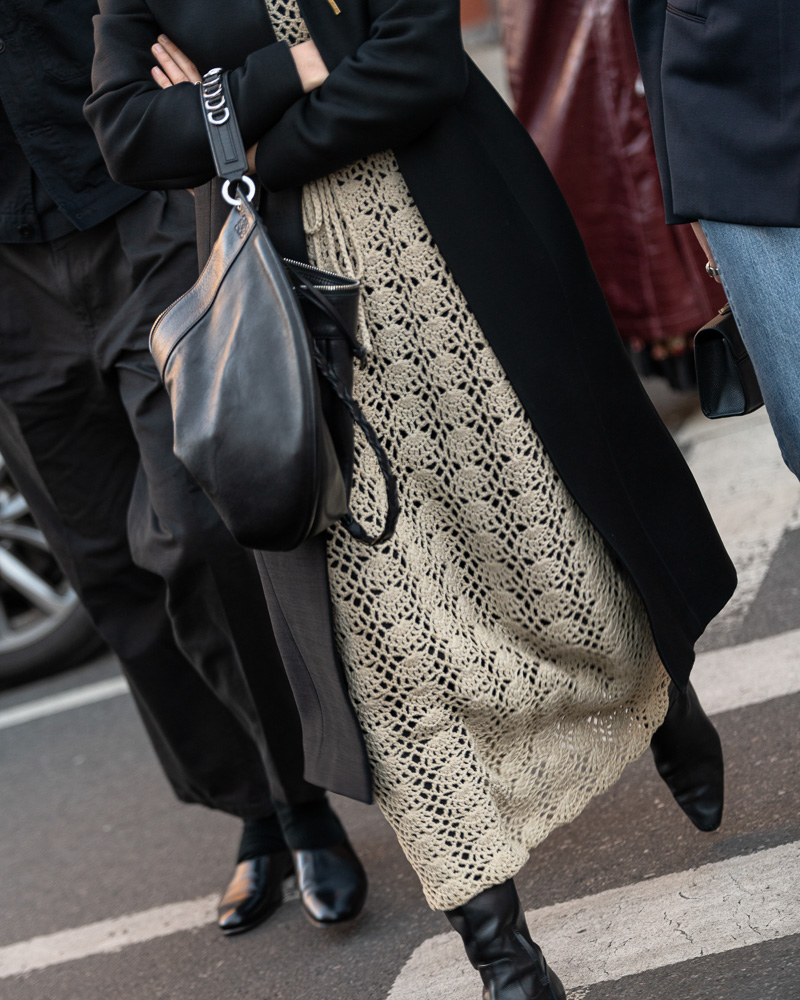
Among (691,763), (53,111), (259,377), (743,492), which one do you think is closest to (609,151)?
(743,492)

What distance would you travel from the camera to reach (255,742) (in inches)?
105

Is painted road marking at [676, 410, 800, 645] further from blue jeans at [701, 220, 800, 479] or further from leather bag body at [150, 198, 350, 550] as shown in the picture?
leather bag body at [150, 198, 350, 550]

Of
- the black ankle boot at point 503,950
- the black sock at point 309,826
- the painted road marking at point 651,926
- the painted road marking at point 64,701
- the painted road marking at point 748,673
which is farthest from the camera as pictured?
the painted road marking at point 64,701

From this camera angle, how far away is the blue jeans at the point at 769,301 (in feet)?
5.59

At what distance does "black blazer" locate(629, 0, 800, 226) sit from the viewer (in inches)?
62.9

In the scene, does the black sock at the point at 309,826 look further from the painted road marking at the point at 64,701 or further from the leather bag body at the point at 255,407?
the painted road marking at the point at 64,701

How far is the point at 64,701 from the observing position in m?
4.20

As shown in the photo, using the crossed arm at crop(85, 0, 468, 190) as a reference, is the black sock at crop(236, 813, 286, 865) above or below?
below

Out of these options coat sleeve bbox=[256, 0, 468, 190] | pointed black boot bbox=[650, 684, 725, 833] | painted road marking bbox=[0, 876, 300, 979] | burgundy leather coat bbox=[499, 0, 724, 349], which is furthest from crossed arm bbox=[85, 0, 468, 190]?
burgundy leather coat bbox=[499, 0, 724, 349]

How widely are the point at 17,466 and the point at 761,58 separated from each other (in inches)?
70.1

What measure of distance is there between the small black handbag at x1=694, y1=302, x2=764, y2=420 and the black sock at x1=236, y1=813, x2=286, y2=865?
1385 mm

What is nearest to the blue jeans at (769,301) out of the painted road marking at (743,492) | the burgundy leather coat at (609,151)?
the painted road marking at (743,492)

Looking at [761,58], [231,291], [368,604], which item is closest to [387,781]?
[368,604]

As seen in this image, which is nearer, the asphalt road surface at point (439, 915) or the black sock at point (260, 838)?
the asphalt road surface at point (439, 915)
